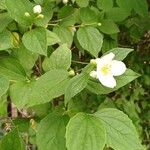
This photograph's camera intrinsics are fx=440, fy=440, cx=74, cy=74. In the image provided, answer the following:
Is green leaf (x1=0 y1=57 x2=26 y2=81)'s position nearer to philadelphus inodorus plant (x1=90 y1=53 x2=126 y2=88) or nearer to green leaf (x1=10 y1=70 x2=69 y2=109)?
green leaf (x1=10 y1=70 x2=69 y2=109)

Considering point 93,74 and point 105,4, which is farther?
point 105,4

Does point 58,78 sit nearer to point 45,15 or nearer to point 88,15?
point 45,15

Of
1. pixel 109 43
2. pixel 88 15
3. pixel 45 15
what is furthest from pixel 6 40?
pixel 109 43

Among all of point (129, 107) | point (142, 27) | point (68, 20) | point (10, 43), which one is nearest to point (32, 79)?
point (10, 43)

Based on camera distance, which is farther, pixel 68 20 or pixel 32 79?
pixel 68 20

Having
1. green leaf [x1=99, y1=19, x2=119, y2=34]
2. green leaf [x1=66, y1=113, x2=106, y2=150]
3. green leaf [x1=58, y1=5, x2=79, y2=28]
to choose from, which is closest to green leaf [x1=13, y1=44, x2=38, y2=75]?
green leaf [x1=58, y1=5, x2=79, y2=28]

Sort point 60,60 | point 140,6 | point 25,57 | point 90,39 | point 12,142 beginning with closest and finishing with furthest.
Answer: point 12,142, point 60,60, point 25,57, point 90,39, point 140,6

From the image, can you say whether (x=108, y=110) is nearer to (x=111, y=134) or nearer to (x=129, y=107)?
(x=111, y=134)
